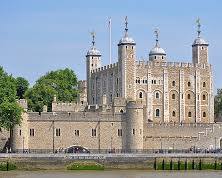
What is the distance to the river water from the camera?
67375 mm

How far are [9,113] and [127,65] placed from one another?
80.7 ft

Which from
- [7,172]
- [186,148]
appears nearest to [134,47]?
[186,148]

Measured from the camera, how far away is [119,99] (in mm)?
92000

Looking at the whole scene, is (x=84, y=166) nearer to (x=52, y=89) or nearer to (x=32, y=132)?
(x=32, y=132)

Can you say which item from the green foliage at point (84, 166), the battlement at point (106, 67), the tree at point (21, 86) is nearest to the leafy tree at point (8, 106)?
the green foliage at point (84, 166)

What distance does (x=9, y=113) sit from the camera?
3132 inches

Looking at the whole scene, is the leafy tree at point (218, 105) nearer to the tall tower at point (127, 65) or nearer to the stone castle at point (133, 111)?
the stone castle at point (133, 111)

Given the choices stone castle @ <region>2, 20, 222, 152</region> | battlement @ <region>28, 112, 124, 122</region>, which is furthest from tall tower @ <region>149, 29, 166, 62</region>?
battlement @ <region>28, 112, 124, 122</region>

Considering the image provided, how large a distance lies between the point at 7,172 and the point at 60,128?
1567 cm

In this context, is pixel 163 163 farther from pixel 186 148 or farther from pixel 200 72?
pixel 200 72

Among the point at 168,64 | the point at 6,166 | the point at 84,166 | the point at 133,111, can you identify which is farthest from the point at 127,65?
the point at 6,166

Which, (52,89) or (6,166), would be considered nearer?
(6,166)

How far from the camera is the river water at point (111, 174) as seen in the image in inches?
2653

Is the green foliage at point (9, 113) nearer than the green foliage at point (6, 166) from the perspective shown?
No
